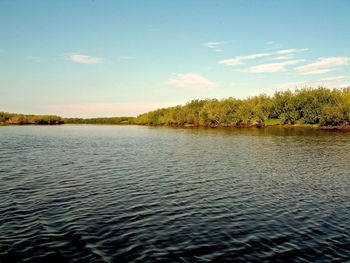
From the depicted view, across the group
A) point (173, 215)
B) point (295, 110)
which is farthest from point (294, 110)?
point (173, 215)

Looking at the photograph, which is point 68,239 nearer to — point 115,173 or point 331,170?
point 115,173

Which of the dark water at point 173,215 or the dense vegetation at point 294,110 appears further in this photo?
the dense vegetation at point 294,110

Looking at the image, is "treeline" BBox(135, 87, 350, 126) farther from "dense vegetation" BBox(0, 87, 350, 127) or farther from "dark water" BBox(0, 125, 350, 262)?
"dark water" BBox(0, 125, 350, 262)

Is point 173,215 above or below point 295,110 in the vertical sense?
below

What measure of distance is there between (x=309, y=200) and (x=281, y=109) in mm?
161567

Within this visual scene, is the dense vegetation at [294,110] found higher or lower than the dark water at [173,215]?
higher

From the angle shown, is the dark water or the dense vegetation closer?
the dark water

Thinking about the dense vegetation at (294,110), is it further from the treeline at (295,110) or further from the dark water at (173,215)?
the dark water at (173,215)

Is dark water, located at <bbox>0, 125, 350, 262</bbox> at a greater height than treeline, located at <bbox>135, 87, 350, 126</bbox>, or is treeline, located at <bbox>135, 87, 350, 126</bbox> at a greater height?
treeline, located at <bbox>135, 87, 350, 126</bbox>

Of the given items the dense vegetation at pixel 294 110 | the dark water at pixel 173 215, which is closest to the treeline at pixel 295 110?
the dense vegetation at pixel 294 110

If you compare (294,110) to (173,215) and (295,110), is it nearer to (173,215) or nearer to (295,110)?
(295,110)

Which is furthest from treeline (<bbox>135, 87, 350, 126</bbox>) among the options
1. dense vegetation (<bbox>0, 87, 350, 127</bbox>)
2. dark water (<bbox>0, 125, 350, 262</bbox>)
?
dark water (<bbox>0, 125, 350, 262</bbox>)

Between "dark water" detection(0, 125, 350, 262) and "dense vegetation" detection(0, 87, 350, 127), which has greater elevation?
"dense vegetation" detection(0, 87, 350, 127)

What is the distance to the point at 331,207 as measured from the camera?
19219mm
